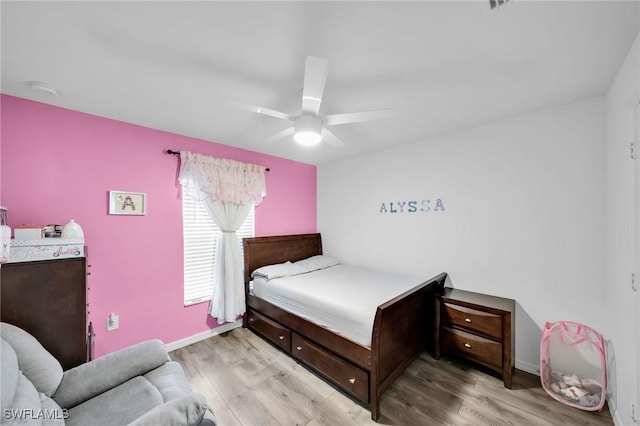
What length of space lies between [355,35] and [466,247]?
2345 mm

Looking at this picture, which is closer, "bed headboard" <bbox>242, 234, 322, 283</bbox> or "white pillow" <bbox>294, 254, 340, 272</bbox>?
"bed headboard" <bbox>242, 234, 322, 283</bbox>

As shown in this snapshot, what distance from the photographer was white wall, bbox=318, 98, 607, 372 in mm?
1986

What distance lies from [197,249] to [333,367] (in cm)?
202

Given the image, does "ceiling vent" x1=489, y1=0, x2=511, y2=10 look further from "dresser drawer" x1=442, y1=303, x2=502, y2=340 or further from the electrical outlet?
the electrical outlet

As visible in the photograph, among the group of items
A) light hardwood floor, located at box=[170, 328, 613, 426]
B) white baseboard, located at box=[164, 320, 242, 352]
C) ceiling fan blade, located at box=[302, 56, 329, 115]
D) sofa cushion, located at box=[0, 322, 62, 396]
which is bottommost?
light hardwood floor, located at box=[170, 328, 613, 426]

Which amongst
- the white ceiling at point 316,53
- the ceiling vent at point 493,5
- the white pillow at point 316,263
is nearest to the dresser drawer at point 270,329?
the white pillow at point 316,263

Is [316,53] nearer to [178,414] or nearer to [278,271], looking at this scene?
[178,414]

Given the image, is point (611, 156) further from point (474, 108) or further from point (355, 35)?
point (355, 35)

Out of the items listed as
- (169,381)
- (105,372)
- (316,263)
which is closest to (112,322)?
(105,372)

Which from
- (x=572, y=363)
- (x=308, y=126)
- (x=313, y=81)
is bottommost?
(x=572, y=363)

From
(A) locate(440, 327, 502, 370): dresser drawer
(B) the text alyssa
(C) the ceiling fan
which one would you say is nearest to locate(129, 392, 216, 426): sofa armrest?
(C) the ceiling fan

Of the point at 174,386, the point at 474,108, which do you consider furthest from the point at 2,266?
the point at 474,108

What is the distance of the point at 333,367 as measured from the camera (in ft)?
6.55

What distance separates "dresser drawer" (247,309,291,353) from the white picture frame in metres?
1.74
